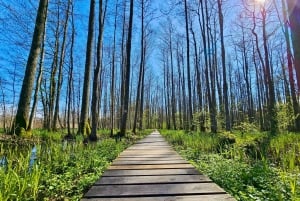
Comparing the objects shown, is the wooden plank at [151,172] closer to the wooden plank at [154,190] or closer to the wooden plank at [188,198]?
the wooden plank at [154,190]

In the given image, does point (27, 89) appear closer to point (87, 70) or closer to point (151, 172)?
point (87, 70)

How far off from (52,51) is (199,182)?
58.3 feet

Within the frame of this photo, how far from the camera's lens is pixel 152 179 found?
2932 mm

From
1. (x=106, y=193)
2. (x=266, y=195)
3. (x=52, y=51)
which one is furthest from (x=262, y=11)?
(x=106, y=193)

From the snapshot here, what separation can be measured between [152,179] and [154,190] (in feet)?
1.56

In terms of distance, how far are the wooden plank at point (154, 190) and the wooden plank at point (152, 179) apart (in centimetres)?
17

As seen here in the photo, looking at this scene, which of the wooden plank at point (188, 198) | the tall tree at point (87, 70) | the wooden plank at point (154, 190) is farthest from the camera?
the tall tree at point (87, 70)

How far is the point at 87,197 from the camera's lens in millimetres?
2174

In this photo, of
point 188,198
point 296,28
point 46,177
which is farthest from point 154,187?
point 296,28

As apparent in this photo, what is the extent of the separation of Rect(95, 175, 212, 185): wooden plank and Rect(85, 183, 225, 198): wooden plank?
0.17 metres

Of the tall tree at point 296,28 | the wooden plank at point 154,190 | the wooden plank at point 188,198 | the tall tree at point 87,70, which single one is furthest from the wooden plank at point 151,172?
the tall tree at point 87,70

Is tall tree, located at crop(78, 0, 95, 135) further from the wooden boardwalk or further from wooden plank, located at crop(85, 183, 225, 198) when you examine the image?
wooden plank, located at crop(85, 183, 225, 198)

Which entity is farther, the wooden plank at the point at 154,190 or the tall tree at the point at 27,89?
the tall tree at the point at 27,89

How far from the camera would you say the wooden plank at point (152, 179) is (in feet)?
9.19
